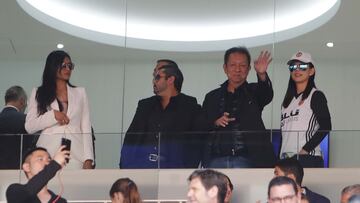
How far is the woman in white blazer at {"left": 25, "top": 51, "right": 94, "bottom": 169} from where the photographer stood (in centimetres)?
1016

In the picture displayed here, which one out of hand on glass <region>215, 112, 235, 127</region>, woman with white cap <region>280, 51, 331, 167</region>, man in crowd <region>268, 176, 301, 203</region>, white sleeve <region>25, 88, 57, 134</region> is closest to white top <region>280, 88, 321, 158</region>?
woman with white cap <region>280, 51, 331, 167</region>

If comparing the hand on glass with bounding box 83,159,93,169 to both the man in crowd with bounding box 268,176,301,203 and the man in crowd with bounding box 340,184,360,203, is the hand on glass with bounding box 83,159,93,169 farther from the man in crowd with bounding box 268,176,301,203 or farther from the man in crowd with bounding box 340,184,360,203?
the man in crowd with bounding box 268,176,301,203

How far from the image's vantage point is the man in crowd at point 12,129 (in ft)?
33.6

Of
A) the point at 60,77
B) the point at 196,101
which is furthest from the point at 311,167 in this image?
the point at 60,77

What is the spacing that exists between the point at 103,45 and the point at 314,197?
15.7 ft

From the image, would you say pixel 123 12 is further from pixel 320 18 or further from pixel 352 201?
pixel 352 201

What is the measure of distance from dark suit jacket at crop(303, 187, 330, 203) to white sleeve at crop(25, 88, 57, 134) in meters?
2.39

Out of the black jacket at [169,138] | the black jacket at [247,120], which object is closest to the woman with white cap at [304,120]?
the black jacket at [247,120]

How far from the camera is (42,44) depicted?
12812 mm

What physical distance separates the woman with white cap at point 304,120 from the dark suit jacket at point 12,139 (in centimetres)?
229

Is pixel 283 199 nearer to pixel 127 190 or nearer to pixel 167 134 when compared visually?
pixel 127 190

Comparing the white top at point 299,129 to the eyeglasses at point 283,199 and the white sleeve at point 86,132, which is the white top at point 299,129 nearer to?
the white sleeve at point 86,132

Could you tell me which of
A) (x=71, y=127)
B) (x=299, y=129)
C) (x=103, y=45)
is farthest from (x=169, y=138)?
(x=103, y=45)

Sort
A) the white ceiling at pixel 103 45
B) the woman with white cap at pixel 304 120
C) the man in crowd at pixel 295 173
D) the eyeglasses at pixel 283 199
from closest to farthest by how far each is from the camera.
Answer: the eyeglasses at pixel 283 199 < the man in crowd at pixel 295 173 < the woman with white cap at pixel 304 120 < the white ceiling at pixel 103 45
